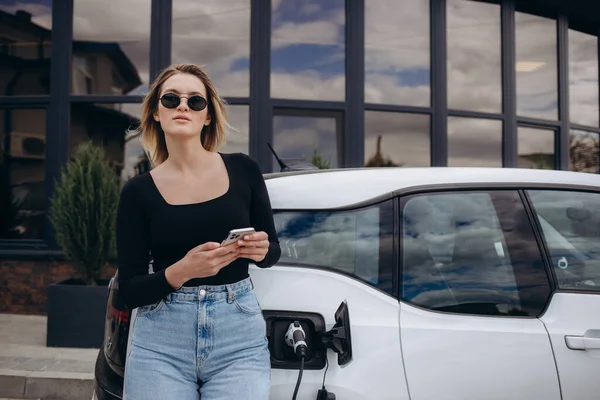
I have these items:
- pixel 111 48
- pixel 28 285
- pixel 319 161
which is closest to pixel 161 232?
pixel 319 161

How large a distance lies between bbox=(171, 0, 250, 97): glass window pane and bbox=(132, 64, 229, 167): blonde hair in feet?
19.1

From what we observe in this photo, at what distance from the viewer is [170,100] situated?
6.15 ft

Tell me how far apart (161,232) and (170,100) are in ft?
1.47

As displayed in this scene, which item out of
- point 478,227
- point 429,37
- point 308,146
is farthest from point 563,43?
point 478,227

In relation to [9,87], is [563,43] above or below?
above

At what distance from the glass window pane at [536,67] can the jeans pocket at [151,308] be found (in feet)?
28.3

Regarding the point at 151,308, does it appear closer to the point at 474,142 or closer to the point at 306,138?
the point at 306,138

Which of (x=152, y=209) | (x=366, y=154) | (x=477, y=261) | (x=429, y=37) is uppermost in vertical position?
(x=429, y=37)

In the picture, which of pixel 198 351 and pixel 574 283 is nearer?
pixel 198 351

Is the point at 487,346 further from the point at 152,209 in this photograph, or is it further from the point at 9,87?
the point at 9,87

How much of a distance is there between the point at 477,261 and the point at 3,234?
723 centimetres

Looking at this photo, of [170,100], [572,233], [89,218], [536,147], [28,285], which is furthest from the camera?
[536,147]

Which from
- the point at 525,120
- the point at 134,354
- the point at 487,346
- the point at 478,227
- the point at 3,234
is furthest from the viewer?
the point at 525,120

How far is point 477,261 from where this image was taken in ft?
7.20
